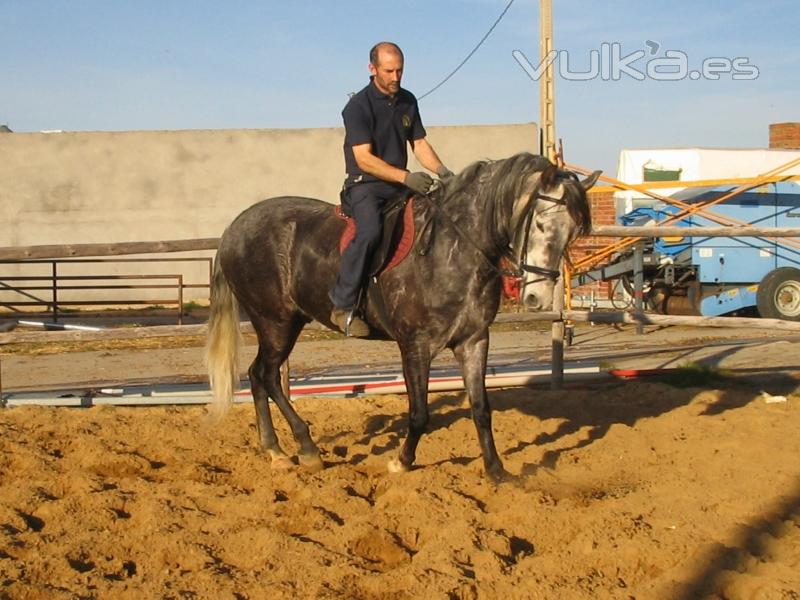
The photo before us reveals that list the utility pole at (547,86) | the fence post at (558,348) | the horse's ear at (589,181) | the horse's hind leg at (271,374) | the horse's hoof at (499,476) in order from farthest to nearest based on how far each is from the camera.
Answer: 1. the utility pole at (547,86)
2. the fence post at (558,348)
3. the horse's hind leg at (271,374)
4. the horse's hoof at (499,476)
5. the horse's ear at (589,181)

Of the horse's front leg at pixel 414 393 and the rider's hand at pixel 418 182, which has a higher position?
the rider's hand at pixel 418 182

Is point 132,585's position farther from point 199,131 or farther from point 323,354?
point 199,131

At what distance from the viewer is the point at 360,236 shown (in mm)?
5680

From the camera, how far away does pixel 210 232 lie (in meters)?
23.0

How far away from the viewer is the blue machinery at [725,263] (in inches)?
610

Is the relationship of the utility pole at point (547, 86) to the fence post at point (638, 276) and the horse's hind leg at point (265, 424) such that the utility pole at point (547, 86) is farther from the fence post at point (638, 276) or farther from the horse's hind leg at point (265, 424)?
the horse's hind leg at point (265, 424)

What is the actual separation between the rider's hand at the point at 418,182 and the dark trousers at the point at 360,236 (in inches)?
10.9

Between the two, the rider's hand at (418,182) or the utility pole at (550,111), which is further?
the utility pole at (550,111)

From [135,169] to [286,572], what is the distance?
20.9 m

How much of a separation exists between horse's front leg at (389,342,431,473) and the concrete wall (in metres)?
17.9

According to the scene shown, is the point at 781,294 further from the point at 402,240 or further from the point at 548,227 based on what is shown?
the point at 548,227

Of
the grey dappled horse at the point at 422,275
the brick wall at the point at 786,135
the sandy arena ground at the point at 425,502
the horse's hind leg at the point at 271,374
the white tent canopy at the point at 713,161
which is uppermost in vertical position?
the brick wall at the point at 786,135

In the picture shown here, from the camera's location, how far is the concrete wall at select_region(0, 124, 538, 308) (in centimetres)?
2327

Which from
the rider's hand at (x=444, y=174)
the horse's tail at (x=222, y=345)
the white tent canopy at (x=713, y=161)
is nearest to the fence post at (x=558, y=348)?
the rider's hand at (x=444, y=174)
